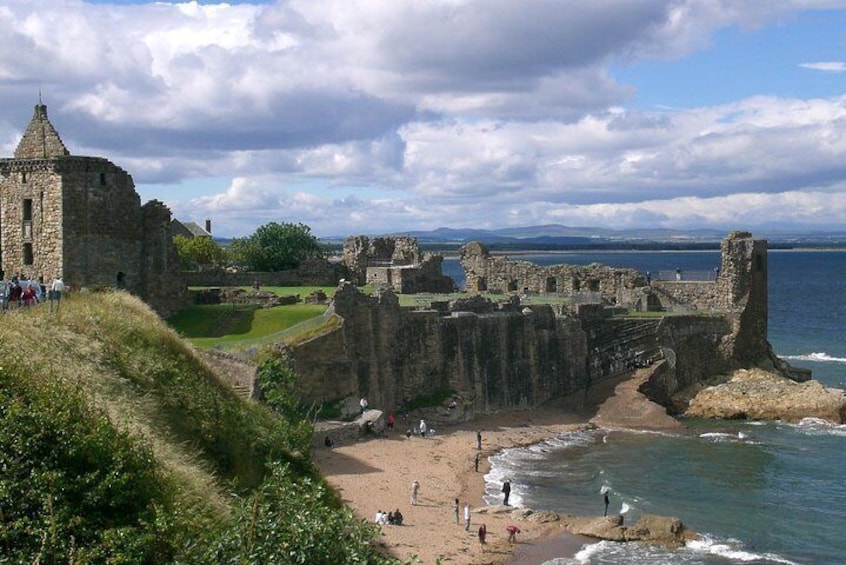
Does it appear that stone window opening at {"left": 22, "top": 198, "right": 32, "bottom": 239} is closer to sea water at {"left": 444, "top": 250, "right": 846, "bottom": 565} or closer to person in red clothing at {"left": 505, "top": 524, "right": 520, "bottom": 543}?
sea water at {"left": 444, "top": 250, "right": 846, "bottom": 565}

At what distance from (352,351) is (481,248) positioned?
2598cm

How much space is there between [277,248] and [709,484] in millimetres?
35175

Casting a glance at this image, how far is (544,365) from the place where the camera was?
190ft

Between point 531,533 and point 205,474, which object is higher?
point 205,474

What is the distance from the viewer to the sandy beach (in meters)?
32.8

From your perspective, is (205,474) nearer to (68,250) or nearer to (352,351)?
(68,250)

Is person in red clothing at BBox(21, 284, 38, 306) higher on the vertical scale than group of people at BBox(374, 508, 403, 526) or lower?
higher

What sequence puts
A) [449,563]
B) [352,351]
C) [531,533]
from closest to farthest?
[449,563], [531,533], [352,351]

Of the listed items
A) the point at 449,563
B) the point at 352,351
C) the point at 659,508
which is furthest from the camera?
the point at 352,351

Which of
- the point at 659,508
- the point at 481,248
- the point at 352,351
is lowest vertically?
the point at 659,508

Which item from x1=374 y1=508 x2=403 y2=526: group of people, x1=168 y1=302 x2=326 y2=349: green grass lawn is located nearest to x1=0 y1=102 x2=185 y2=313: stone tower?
x1=168 y1=302 x2=326 y2=349: green grass lawn

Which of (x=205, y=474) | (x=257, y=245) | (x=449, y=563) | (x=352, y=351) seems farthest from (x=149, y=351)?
(x=257, y=245)

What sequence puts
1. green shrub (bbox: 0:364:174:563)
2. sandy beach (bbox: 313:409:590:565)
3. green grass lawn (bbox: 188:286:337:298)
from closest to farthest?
green shrub (bbox: 0:364:174:563)
sandy beach (bbox: 313:409:590:565)
green grass lawn (bbox: 188:286:337:298)

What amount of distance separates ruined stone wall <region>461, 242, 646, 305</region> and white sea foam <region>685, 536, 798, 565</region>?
3307 centimetres
